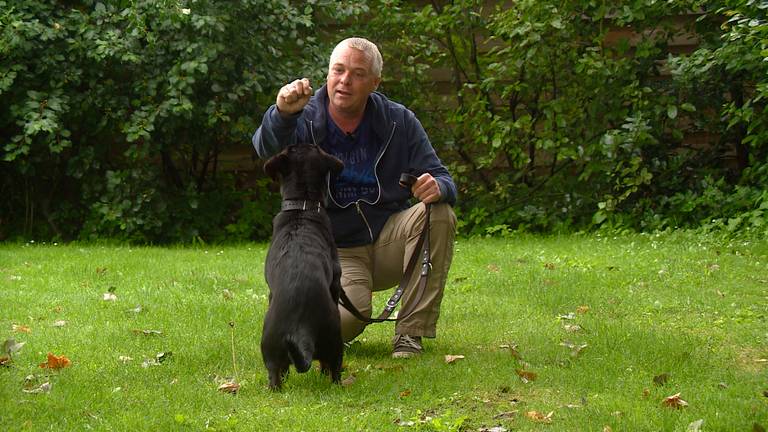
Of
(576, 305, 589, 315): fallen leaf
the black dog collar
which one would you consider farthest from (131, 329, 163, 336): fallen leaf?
(576, 305, 589, 315): fallen leaf

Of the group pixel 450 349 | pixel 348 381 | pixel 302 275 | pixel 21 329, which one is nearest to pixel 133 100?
pixel 21 329

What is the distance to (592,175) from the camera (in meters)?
10.4

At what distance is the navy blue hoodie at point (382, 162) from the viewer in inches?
201

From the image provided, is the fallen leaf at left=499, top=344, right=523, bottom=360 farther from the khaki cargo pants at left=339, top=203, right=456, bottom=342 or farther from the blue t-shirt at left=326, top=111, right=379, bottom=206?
the blue t-shirt at left=326, top=111, right=379, bottom=206

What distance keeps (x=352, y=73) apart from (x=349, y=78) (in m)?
0.03

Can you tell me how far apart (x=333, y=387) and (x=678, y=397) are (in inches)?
56.9

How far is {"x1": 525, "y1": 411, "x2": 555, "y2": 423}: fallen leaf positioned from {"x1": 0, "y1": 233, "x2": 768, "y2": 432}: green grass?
0.9 inches

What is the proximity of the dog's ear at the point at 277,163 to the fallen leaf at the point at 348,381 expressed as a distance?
0.99 metres

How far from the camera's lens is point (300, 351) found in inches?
163

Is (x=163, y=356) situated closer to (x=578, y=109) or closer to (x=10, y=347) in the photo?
(x=10, y=347)

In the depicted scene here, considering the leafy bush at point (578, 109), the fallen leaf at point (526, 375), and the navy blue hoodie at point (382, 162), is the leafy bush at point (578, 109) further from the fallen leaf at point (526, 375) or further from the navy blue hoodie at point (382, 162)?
the fallen leaf at point (526, 375)

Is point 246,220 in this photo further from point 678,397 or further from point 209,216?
point 678,397

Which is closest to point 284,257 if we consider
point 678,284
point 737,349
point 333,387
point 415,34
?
point 333,387

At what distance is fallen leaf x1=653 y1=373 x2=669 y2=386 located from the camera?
176 inches
